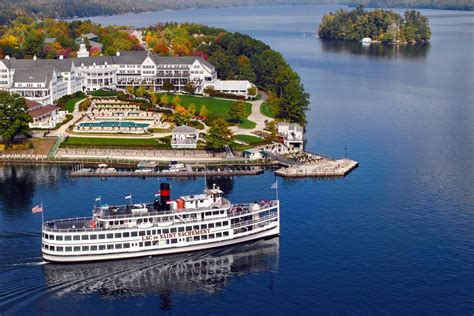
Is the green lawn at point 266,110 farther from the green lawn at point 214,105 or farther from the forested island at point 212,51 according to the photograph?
the green lawn at point 214,105

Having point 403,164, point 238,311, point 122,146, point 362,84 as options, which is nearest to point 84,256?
point 238,311

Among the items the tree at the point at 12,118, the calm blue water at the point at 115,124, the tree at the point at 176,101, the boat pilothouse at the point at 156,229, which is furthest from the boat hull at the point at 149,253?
the tree at the point at 176,101

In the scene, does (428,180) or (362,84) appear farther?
(362,84)

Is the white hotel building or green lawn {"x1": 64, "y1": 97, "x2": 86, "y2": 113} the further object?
the white hotel building

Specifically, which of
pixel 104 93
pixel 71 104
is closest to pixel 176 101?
pixel 104 93

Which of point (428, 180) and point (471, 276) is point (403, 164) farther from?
point (471, 276)

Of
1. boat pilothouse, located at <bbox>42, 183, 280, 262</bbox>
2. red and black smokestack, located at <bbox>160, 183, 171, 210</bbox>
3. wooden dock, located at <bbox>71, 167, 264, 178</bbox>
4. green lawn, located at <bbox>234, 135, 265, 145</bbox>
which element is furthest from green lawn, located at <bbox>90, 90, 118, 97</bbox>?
red and black smokestack, located at <bbox>160, 183, 171, 210</bbox>

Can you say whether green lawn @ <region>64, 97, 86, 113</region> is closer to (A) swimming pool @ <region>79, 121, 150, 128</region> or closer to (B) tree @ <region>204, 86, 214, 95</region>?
(A) swimming pool @ <region>79, 121, 150, 128</region>
